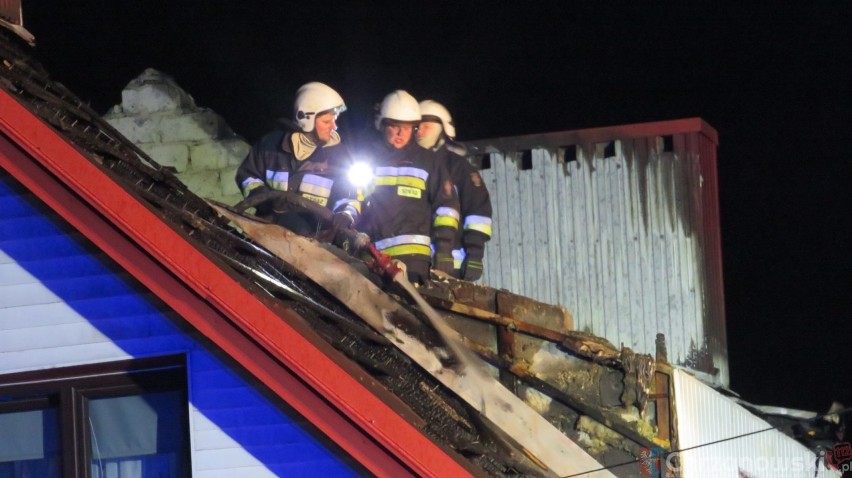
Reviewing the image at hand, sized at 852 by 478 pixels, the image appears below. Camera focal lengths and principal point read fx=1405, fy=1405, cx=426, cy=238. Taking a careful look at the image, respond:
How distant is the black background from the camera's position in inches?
551

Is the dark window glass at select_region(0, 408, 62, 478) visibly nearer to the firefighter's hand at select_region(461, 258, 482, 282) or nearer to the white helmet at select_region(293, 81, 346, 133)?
the white helmet at select_region(293, 81, 346, 133)

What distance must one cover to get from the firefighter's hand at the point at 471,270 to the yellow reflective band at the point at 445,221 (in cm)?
30

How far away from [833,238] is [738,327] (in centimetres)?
132

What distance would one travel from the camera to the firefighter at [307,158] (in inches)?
416

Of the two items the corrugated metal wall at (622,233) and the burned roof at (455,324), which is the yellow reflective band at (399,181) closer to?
the corrugated metal wall at (622,233)

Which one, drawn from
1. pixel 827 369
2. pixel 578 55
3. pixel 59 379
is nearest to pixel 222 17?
pixel 578 55

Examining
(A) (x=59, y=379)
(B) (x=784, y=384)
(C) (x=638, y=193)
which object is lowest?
(B) (x=784, y=384)

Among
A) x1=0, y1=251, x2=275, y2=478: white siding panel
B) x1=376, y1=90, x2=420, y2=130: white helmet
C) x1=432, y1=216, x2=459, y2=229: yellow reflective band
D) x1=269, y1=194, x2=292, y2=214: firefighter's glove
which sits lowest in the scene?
x1=0, y1=251, x2=275, y2=478: white siding panel

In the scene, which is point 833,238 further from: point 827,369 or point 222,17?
point 222,17

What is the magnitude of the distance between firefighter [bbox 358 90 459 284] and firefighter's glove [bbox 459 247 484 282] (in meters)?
0.14

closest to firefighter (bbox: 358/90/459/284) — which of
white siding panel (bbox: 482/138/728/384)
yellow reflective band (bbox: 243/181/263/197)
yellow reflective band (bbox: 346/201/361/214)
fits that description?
yellow reflective band (bbox: 346/201/361/214)

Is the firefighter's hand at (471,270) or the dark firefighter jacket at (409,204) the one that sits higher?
the dark firefighter jacket at (409,204)

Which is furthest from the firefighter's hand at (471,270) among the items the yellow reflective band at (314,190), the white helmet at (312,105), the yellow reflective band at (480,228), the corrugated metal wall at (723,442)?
the corrugated metal wall at (723,442)

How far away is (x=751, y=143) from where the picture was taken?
14.2m
